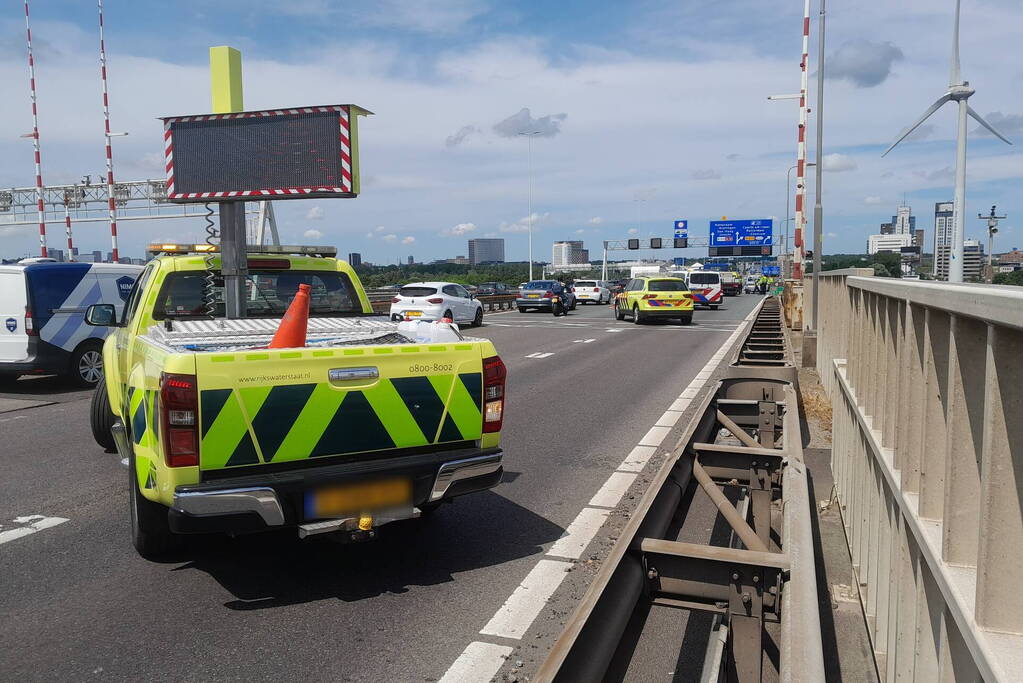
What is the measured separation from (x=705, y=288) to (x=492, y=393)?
40521 mm

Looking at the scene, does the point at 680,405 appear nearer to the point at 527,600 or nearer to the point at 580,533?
the point at 580,533

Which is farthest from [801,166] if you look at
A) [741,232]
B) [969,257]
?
[741,232]

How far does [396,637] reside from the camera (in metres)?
4.12

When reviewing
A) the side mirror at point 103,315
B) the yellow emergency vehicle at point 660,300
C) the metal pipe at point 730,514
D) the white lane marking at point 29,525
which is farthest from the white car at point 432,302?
the metal pipe at point 730,514

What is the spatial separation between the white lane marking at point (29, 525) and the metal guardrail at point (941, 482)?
5233 mm

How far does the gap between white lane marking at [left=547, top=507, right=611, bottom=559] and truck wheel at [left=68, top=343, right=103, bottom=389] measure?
9733 millimetres

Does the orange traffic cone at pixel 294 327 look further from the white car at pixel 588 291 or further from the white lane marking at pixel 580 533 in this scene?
the white car at pixel 588 291

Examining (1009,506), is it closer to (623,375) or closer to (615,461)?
(615,461)

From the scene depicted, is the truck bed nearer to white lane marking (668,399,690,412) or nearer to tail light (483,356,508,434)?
tail light (483,356,508,434)

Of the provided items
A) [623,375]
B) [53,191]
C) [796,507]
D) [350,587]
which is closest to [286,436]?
[350,587]

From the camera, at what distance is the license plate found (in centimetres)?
440

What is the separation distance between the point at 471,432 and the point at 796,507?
201 centimetres

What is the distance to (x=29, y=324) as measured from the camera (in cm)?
1212

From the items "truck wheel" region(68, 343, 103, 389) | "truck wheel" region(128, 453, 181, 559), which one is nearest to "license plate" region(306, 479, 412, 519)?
"truck wheel" region(128, 453, 181, 559)
